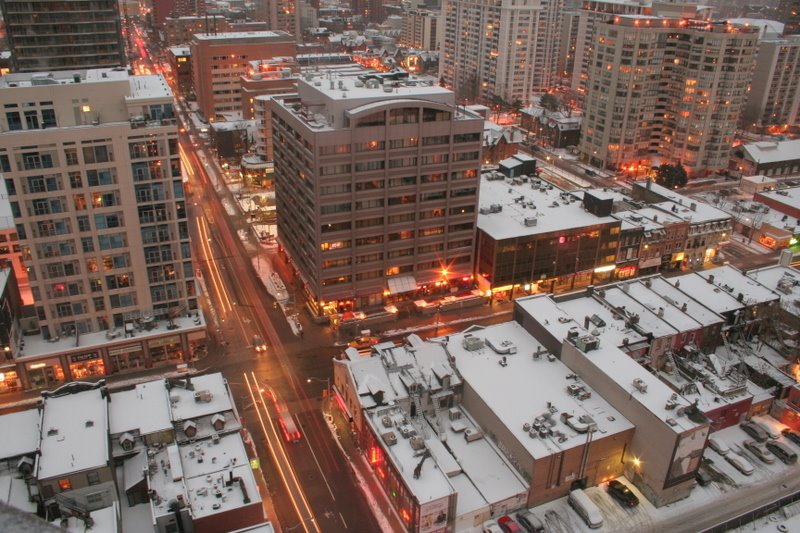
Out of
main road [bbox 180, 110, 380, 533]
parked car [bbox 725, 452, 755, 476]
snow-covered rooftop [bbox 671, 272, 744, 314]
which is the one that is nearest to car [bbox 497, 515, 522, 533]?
main road [bbox 180, 110, 380, 533]

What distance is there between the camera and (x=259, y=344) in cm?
9538

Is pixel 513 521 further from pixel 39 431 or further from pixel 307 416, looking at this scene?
pixel 39 431

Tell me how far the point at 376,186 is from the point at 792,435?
63.7 meters

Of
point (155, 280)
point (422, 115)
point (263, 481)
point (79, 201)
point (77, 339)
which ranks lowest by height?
point (263, 481)

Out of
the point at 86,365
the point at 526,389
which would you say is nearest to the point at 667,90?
the point at 526,389

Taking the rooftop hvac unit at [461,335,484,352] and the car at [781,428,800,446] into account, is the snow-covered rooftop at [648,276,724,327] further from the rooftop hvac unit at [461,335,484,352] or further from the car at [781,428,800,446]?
the rooftop hvac unit at [461,335,484,352]

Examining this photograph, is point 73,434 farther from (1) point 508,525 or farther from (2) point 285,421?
(1) point 508,525

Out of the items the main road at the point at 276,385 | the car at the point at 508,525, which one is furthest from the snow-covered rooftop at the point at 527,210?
the car at the point at 508,525

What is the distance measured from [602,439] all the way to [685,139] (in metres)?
127

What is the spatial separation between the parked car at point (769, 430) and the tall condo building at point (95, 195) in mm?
77587

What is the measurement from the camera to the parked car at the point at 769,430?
78.0 meters

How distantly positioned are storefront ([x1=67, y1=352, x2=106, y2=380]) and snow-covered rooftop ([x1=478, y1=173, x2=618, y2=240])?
61088 millimetres

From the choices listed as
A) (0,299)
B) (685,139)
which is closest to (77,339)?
(0,299)

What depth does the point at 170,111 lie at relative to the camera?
83625 millimetres
